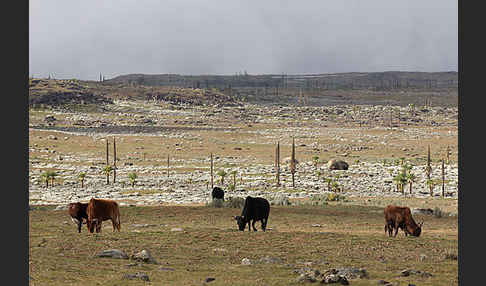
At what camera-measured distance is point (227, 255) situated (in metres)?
17.9

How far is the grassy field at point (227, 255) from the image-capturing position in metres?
14.2

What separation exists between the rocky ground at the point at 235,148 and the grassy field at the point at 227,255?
21820 millimetres

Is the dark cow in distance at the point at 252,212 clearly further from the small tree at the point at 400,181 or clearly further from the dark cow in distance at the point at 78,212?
the small tree at the point at 400,181

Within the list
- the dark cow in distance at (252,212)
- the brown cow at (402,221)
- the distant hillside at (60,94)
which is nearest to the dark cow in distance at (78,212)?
the dark cow in distance at (252,212)

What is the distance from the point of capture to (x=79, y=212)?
878 inches

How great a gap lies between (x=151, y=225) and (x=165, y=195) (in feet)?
65.3

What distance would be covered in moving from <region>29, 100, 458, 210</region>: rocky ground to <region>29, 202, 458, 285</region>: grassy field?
21.8 meters

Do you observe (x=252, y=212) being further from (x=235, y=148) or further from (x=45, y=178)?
(x=235, y=148)

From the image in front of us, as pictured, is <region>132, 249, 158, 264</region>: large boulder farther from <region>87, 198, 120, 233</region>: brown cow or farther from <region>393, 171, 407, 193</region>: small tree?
<region>393, 171, 407, 193</region>: small tree

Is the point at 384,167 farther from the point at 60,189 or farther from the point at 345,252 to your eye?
the point at 345,252

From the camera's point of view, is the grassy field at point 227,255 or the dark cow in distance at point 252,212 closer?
the grassy field at point 227,255

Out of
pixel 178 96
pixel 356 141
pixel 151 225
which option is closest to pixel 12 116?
A: pixel 151 225

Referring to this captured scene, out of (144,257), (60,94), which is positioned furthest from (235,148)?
(60,94)

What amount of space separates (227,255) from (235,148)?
2672 inches
